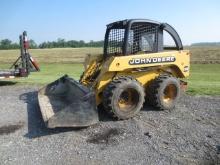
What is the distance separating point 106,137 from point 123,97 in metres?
1.45

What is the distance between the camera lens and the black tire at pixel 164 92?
25.6 feet

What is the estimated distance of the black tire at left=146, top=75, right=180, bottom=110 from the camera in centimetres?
780

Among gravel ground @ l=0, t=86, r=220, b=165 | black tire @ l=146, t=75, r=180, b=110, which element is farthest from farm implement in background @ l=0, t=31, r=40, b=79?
black tire @ l=146, t=75, r=180, b=110

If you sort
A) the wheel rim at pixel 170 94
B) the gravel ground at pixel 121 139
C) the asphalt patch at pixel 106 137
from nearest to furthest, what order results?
the gravel ground at pixel 121 139
the asphalt patch at pixel 106 137
the wheel rim at pixel 170 94

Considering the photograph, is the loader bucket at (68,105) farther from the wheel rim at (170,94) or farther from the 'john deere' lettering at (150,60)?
the wheel rim at (170,94)

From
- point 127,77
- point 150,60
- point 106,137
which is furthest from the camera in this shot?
point 150,60

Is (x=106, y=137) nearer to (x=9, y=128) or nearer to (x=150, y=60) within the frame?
(x=9, y=128)

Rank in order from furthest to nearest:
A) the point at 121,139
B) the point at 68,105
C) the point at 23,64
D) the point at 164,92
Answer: the point at 23,64
the point at 164,92
the point at 68,105
the point at 121,139

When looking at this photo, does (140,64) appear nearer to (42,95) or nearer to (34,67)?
(42,95)

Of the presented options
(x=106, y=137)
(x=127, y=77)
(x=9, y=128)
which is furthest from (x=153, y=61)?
(x=9, y=128)

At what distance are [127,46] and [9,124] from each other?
2995 mm

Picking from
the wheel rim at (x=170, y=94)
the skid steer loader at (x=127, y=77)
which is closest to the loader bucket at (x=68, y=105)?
the skid steer loader at (x=127, y=77)

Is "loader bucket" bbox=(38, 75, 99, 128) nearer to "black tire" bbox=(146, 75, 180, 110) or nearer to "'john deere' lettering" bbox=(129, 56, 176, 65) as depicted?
"'john deere' lettering" bbox=(129, 56, 176, 65)

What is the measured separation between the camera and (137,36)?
25.7 ft
